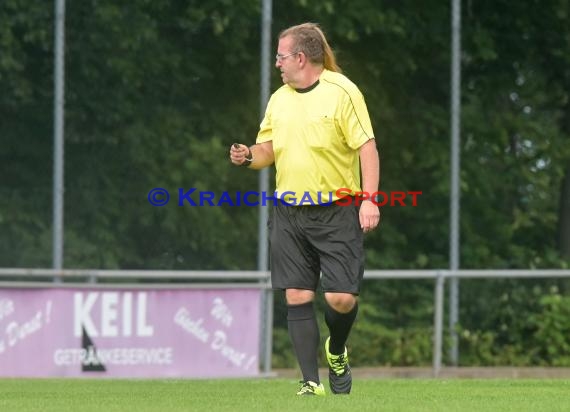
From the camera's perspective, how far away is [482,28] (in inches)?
529

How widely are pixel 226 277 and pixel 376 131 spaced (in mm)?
2061

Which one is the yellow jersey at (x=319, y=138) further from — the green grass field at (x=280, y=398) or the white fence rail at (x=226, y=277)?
the white fence rail at (x=226, y=277)

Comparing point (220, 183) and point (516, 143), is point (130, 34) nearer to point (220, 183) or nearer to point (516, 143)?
point (220, 183)

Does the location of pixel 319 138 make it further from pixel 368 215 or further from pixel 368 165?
pixel 368 215

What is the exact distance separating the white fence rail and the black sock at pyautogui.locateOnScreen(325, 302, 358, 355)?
4342 mm

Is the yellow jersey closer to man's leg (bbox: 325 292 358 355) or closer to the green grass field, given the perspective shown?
man's leg (bbox: 325 292 358 355)

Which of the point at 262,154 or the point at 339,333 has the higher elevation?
the point at 262,154

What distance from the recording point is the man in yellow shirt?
7039 mm

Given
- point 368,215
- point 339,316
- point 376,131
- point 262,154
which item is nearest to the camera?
point 368,215

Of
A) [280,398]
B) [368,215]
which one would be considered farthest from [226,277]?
[368,215]

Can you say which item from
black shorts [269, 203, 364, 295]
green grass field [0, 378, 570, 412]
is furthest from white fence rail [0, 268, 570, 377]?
black shorts [269, 203, 364, 295]

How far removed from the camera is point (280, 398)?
714 centimetres

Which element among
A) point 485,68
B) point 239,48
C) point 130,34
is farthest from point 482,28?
point 130,34

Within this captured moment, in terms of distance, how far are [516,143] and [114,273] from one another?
3896 millimetres
